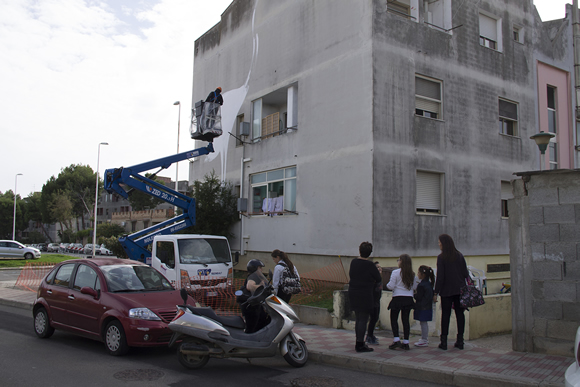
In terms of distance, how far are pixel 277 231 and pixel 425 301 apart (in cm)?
940

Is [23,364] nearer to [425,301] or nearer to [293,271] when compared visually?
[293,271]

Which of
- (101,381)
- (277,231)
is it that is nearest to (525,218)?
(101,381)

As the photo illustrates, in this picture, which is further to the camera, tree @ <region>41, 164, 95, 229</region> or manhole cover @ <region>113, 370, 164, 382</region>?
tree @ <region>41, 164, 95, 229</region>

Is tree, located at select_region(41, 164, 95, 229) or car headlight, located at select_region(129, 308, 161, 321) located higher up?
tree, located at select_region(41, 164, 95, 229)

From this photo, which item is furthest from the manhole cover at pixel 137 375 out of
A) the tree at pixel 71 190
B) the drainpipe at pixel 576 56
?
the tree at pixel 71 190

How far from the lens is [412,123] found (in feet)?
47.1

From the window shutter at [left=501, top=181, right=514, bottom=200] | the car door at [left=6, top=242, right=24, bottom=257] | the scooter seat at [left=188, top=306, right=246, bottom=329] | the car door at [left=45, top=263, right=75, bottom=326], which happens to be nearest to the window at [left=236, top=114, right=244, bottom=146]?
the window shutter at [left=501, top=181, right=514, bottom=200]

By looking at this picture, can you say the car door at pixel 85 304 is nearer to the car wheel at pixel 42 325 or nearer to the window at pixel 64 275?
the window at pixel 64 275

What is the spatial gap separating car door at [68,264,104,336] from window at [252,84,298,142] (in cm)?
982

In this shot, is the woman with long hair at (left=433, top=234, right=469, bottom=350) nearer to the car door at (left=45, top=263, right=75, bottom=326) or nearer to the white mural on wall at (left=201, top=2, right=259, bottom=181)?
the car door at (left=45, top=263, right=75, bottom=326)

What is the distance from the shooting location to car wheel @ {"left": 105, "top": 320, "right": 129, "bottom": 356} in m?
7.48

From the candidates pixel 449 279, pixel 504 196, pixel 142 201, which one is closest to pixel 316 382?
pixel 449 279

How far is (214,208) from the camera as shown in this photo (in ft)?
62.2

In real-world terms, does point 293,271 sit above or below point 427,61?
below
